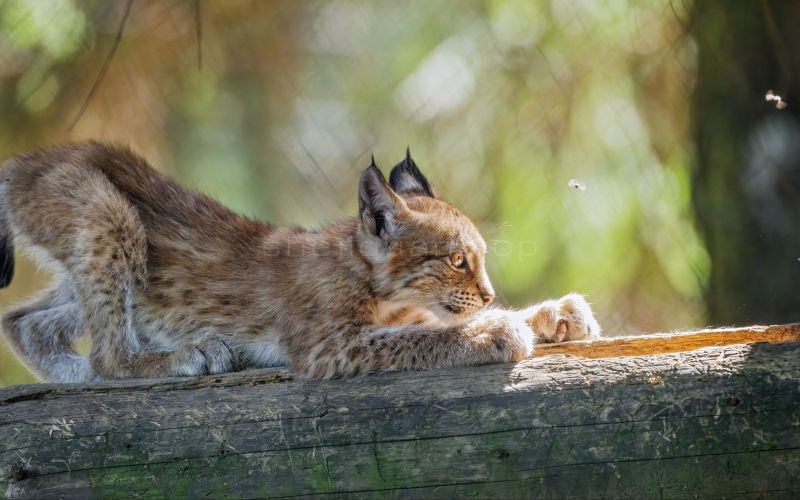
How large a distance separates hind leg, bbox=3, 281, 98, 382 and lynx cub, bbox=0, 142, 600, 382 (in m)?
0.01

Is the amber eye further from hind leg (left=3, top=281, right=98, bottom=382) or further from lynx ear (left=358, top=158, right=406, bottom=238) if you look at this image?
hind leg (left=3, top=281, right=98, bottom=382)

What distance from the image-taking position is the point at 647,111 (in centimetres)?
571

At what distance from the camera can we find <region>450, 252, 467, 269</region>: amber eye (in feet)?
13.5

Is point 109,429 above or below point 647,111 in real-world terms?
below

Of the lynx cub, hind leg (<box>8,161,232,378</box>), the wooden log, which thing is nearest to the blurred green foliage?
the lynx cub

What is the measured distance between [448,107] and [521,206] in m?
0.74

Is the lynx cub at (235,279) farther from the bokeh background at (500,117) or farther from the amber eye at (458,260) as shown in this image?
the bokeh background at (500,117)

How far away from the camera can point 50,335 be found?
468 centimetres

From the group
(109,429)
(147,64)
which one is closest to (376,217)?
(109,429)

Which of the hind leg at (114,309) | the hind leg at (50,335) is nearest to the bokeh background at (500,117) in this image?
the hind leg at (50,335)

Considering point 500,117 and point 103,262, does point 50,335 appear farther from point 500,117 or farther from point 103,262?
point 500,117

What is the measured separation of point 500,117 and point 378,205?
207cm

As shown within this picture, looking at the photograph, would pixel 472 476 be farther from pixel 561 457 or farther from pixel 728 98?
pixel 728 98

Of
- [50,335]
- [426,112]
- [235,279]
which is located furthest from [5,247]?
[426,112]
